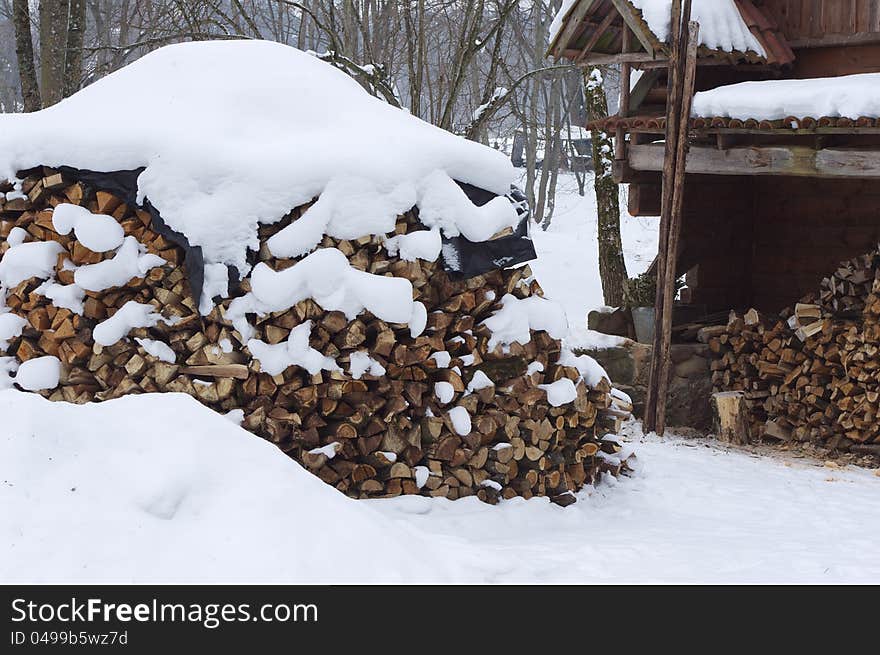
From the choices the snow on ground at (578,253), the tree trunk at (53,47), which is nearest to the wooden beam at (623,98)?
the snow on ground at (578,253)

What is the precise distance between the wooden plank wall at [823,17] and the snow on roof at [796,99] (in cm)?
71

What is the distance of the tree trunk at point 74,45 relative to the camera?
34.1 feet

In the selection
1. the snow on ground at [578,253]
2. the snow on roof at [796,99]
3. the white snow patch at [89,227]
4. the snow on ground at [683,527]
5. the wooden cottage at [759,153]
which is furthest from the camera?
the snow on ground at [578,253]

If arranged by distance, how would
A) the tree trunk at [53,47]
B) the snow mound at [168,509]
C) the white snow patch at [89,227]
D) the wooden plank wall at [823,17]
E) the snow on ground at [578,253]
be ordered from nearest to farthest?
the snow mound at [168,509]
the white snow patch at [89,227]
the wooden plank wall at [823,17]
the tree trunk at [53,47]
the snow on ground at [578,253]

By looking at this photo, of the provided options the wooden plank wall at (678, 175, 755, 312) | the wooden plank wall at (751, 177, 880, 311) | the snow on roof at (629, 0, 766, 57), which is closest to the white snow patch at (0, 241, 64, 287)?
the snow on roof at (629, 0, 766, 57)

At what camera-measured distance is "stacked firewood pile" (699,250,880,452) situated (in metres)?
8.30

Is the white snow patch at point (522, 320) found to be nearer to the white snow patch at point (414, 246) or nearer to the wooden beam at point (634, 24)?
the white snow patch at point (414, 246)

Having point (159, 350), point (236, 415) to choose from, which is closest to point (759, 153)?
point (236, 415)

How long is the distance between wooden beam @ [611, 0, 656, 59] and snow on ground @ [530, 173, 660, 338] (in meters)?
3.01

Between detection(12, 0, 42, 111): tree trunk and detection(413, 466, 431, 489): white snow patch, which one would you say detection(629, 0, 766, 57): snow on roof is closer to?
detection(413, 466, 431, 489): white snow patch

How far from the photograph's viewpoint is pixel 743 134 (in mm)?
8883

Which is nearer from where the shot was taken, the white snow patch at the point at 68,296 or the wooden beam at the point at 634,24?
the white snow patch at the point at 68,296
